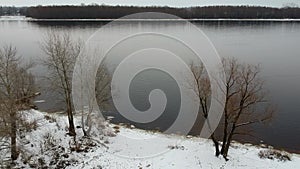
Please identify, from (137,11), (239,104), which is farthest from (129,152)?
(137,11)

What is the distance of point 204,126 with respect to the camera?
2166 cm

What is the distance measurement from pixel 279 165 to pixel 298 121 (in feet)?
22.2

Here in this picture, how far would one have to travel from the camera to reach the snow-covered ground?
16.5 meters

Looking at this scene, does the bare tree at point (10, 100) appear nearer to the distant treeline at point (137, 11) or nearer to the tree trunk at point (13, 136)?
the tree trunk at point (13, 136)

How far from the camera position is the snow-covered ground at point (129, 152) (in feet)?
54.0

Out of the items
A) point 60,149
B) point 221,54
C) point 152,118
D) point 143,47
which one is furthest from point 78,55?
point 221,54

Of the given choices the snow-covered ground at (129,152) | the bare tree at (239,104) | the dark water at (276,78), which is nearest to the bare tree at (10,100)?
the snow-covered ground at (129,152)

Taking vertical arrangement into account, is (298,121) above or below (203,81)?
below

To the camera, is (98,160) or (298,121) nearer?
(98,160)

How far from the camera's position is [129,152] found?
58.6 feet

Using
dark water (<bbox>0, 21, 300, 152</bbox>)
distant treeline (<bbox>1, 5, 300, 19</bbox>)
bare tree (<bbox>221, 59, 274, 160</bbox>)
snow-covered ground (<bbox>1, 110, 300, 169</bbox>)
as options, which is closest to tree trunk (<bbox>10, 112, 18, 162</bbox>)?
snow-covered ground (<bbox>1, 110, 300, 169</bbox>)

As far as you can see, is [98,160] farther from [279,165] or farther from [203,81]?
[279,165]

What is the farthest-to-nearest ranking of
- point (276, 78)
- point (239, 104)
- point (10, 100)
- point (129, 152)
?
point (276, 78) → point (239, 104) → point (129, 152) → point (10, 100)

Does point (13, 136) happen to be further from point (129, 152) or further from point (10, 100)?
point (129, 152)
